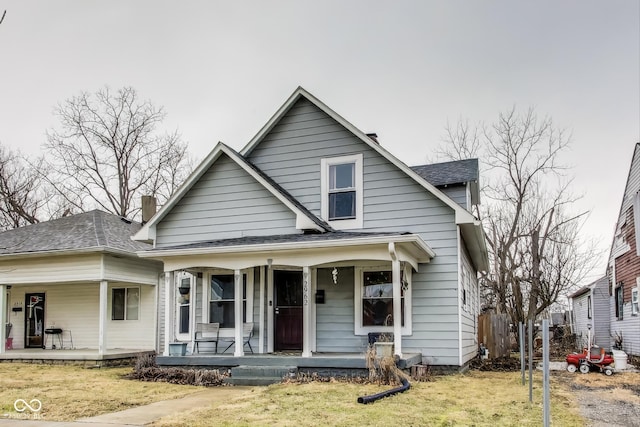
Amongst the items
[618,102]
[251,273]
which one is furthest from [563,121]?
[251,273]

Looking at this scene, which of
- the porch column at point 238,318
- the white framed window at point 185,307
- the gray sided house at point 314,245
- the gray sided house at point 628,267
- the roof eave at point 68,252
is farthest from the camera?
the gray sided house at point 628,267

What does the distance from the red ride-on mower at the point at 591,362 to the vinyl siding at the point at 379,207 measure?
128 inches

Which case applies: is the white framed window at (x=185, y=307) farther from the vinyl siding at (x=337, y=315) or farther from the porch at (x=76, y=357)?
the vinyl siding at (x=337, y=315)

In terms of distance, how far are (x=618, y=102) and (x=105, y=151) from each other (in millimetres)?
24278

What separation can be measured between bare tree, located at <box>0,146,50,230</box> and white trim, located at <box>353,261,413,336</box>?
916 inches

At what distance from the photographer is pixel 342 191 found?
13.9 meters

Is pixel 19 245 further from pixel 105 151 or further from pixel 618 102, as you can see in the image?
pixel 618 102

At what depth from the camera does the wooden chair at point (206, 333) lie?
1355 cm

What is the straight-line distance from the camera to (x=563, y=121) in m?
24.9

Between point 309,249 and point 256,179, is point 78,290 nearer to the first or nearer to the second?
point 256,179

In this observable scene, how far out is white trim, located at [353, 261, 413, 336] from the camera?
1283 cm

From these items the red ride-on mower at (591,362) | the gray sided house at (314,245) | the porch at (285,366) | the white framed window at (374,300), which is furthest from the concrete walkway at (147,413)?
the red ride-on mower at (591,362)

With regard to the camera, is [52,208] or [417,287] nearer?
[417,287]

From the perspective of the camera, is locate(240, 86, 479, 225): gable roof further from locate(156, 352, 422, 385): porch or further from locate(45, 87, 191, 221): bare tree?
locate(45, 87, 191, 221): bare tree
